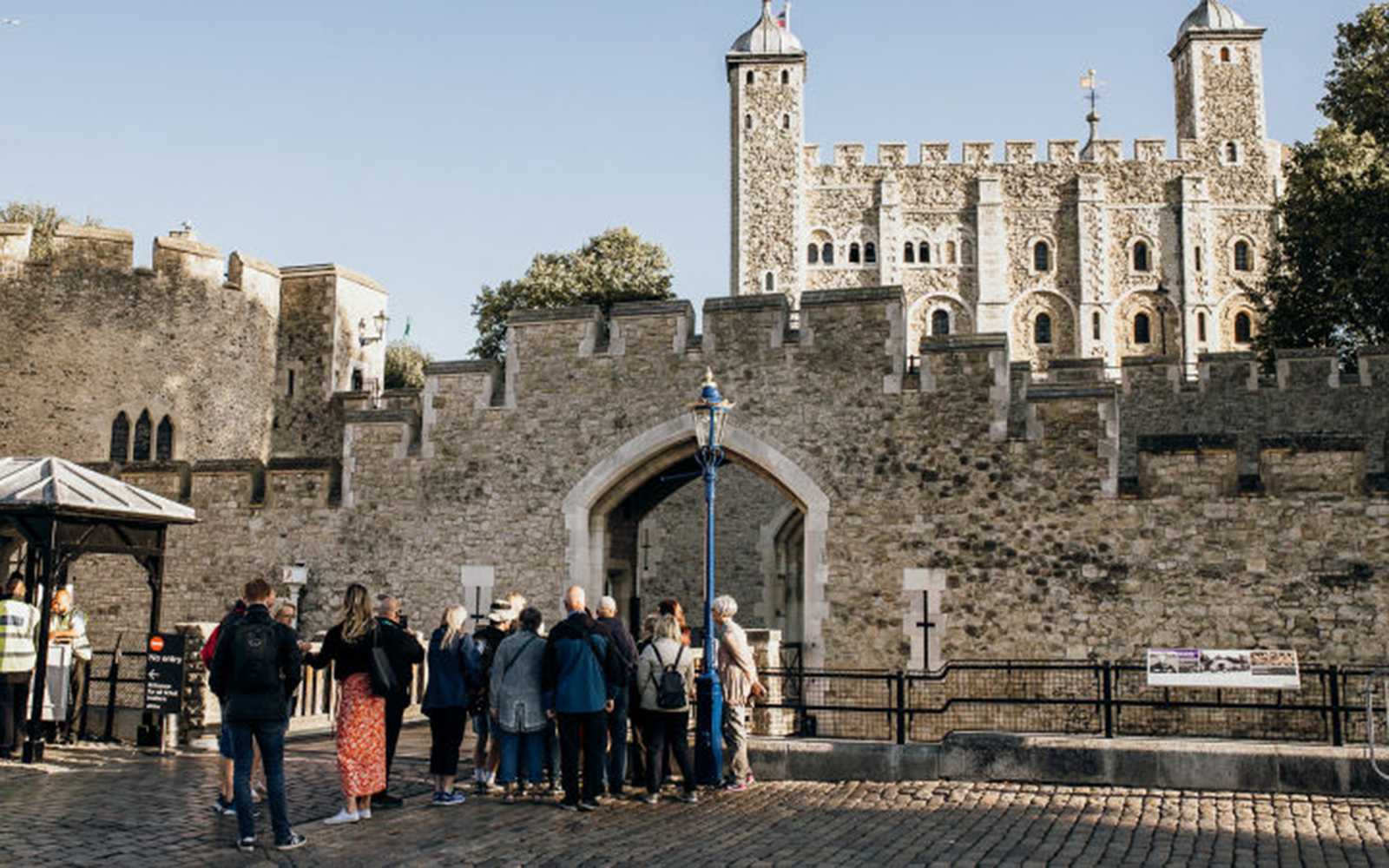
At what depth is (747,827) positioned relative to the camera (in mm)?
8641

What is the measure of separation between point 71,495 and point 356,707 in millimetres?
4680

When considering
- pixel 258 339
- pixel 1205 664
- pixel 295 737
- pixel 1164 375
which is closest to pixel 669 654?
Answer: pixel 1205 664

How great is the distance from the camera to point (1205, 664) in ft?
34.4

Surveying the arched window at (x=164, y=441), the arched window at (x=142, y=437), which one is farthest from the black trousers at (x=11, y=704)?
the arched window at (x=164, y=441)

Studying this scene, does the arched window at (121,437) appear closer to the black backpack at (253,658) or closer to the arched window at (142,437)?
the arched window at (142,437)

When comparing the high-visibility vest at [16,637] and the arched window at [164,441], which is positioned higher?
the arched window at [164,441]

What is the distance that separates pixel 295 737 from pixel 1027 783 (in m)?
7.73

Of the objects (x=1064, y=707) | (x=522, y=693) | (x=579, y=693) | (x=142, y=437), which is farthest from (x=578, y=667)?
(x=142, y=437)

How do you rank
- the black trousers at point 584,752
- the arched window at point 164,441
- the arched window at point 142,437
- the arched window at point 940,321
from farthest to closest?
the arched window at point 940,321 < the arched window at point 164,441 < the arched window at point 142,437 < the black trousers at point 584,752

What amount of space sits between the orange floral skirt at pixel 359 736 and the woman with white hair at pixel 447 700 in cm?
68

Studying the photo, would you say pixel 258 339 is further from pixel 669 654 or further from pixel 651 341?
pixel 669 654

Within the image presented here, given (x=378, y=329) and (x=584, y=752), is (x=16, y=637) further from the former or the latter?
(x=378, y=329)

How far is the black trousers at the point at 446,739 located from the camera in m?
9.38

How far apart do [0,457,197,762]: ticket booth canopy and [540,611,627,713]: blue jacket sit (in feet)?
16.2
